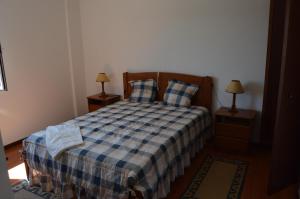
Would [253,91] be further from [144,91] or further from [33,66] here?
[33,66]

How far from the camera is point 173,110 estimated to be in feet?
10.4

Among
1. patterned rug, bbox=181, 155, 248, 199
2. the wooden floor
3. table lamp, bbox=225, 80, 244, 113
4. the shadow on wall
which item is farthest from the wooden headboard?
patterned rug, bbox=181, 155, 248, 199

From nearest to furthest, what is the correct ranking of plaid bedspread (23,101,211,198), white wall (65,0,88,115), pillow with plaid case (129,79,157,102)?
plaid bedspread (23,101,211,198) → pillow with plaid case (129,79,157,102) → white wall (65,0,88,115)

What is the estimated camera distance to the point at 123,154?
2.00 m

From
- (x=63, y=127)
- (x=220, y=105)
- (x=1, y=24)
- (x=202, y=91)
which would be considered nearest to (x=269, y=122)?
(x=220, y=105)

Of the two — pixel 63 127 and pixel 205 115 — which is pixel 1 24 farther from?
pixel 205 115

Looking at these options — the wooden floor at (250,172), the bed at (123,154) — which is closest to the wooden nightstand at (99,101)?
the bed at (123,154)

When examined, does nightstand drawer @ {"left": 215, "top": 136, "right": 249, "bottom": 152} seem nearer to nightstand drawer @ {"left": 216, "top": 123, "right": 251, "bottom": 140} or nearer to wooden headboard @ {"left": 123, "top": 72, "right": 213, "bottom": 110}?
nightstand drawer @ {"left": 216, "top": 123, "right": 251, "bottom": 140}

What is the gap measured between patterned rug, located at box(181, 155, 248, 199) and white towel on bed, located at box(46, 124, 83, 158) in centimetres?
116

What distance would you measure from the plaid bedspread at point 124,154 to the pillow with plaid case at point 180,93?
0.99 ft

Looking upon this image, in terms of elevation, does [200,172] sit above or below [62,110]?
below

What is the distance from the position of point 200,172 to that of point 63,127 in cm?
158

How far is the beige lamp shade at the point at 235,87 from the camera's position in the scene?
2.96 meters

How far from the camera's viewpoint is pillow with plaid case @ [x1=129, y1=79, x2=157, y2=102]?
3600 millimetres
